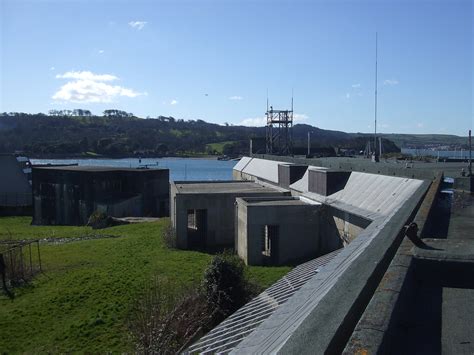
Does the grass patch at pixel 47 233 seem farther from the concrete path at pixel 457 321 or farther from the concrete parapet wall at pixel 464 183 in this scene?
the concrete path at pixel 457 321

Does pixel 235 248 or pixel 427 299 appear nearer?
pixel 427 299

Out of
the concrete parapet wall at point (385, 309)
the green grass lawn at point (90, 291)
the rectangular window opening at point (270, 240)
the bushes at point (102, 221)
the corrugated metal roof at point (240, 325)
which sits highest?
the concrete parapet wall at point (385, 309)

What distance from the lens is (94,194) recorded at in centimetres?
3612

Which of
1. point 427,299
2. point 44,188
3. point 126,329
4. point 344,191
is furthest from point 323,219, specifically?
point 44,188

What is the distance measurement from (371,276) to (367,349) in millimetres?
1643

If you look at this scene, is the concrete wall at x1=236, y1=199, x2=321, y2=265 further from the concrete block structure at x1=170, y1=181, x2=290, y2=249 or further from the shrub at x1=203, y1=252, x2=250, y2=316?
the shrub at x1=203, y1=252, x2=250, y2=316

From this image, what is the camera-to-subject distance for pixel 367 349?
9.04 feet

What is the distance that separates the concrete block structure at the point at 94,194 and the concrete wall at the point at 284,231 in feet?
61.5

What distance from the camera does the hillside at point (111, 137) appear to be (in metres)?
142

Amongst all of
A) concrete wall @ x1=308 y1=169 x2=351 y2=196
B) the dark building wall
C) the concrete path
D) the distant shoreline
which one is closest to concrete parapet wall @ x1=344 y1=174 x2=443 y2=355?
the concrete path

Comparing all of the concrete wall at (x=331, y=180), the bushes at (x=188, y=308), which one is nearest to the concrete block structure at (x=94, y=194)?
the concrete wall at (x=331, y=180)

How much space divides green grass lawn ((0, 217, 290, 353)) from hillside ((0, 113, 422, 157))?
112 metres

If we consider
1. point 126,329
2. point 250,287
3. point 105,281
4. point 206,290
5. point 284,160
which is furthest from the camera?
point 284,160

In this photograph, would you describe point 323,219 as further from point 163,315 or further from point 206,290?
point 163,315
